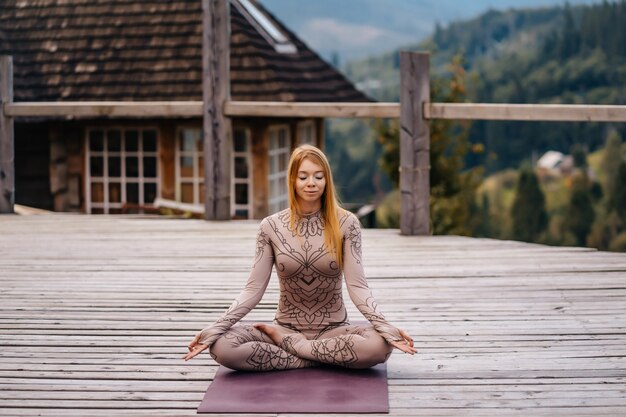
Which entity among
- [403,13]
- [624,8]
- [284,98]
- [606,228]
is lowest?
[606,228]

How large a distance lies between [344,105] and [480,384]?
15.5 feet

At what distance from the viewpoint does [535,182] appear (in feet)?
212

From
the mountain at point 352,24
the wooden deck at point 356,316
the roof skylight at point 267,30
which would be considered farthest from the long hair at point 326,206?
the mountain at point 352,24

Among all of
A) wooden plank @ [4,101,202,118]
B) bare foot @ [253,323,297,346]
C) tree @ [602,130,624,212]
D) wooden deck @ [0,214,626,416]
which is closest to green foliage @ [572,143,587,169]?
tree @ [602,130,624,212]

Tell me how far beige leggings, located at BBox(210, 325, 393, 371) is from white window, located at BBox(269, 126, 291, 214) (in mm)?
12094

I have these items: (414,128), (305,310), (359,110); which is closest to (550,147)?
(359,110)

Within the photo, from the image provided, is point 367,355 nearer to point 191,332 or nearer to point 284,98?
point 191,332

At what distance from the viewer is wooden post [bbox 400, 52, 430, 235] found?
28.4ft

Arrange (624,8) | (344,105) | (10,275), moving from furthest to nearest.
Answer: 1. (624,8)
2. (344,105)
3. (10,275)

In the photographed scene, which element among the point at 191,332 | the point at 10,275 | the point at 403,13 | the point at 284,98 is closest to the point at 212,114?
the point at 10,275

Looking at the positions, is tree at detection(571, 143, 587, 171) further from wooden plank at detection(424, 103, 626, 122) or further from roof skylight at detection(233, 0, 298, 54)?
wooden plank at detection(424, 103, 626, 122)

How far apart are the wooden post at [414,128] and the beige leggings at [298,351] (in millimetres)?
3816

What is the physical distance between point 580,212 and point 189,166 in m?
51.0

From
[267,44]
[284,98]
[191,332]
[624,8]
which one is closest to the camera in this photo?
[191,332]
